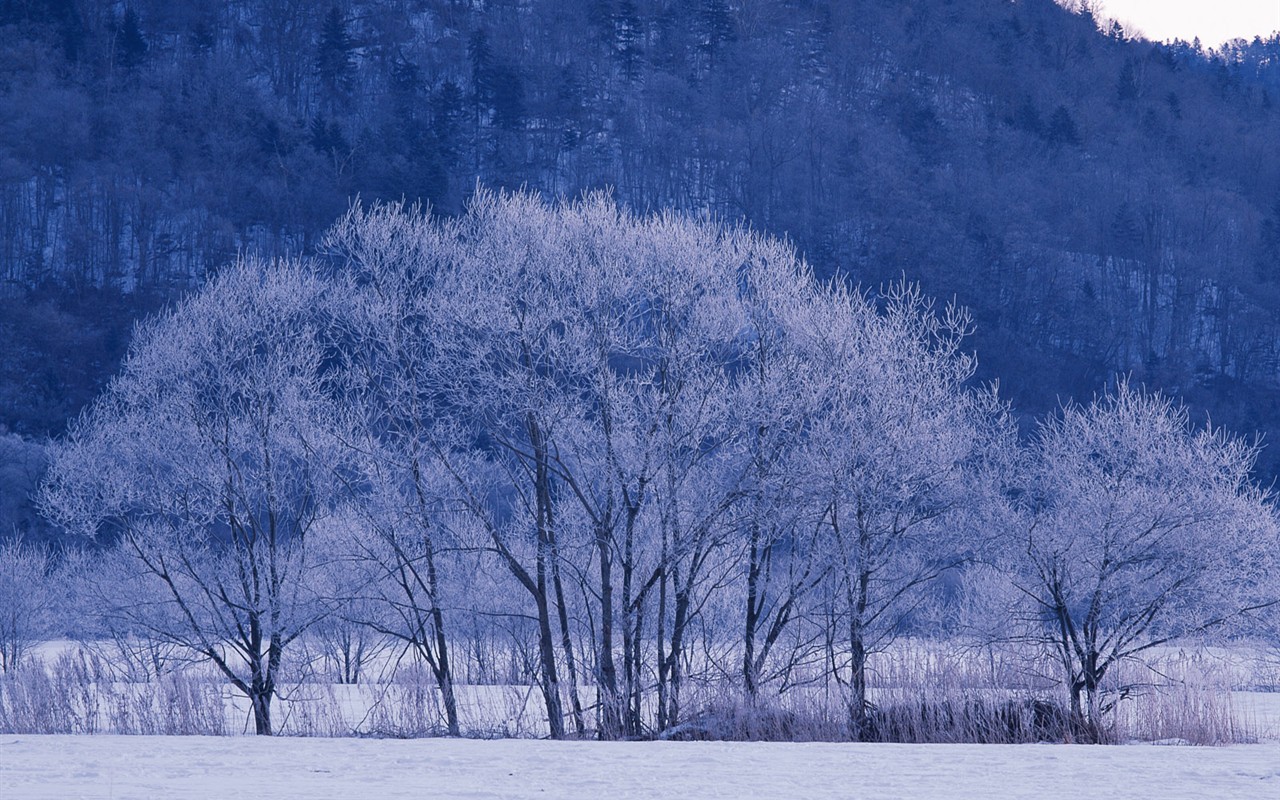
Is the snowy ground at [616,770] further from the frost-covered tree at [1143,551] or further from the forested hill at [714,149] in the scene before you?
the forested hill at [714,149]

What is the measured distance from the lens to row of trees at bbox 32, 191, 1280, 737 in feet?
57.3

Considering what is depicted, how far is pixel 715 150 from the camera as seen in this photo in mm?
104750

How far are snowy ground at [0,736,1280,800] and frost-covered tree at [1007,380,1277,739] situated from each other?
13514 millimetres

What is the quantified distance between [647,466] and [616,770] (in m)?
10.4

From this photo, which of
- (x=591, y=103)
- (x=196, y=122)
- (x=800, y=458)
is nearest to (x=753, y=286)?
(x=800, y=458)

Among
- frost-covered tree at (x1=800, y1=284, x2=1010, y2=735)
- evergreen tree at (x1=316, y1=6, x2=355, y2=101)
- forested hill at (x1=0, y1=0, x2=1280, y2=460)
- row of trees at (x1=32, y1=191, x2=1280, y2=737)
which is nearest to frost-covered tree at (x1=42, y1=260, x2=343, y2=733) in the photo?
row of trees at (x1=32, y1=191, x2=1280, y2=737)

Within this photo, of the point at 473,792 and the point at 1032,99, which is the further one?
the point at 1032,99

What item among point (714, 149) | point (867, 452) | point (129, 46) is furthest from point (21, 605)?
point (129, 46)

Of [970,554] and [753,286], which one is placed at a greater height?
[753,286]

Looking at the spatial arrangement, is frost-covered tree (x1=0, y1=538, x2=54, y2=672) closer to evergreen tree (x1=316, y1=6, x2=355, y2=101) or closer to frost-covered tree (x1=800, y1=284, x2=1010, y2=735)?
frost-covered tree (x1=800, y1=284, x2=1010, y2=735)

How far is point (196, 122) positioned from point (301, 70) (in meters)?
13.7

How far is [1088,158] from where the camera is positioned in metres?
110

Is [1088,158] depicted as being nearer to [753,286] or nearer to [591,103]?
[591,103]

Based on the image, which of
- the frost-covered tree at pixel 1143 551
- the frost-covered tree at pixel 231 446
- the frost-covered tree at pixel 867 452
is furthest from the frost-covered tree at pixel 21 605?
the frost-covered tree at pixel 1143 551
